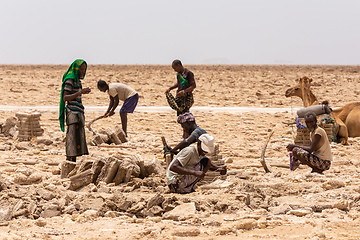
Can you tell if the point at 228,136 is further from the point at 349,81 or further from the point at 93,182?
the point at 349,81

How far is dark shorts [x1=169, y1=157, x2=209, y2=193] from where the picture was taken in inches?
221

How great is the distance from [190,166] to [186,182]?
25cm

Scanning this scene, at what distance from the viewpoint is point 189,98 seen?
870 cm

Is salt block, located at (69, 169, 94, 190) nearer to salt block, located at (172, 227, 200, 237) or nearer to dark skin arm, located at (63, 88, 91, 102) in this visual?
dark skin arm, located at (63, 88, 91, 102)

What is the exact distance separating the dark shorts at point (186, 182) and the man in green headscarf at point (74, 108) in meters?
2.00

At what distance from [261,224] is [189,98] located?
4.33 metres

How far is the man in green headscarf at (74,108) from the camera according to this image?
6.80 m

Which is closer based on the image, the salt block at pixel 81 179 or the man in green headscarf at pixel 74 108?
the salt block at pixel 81 179

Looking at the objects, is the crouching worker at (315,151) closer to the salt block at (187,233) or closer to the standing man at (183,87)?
the salt block at (187,233)

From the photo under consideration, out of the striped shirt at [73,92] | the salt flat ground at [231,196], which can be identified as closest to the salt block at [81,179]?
the salt flat ground at [231,196]

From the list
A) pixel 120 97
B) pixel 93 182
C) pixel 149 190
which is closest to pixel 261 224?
pixel 149 190

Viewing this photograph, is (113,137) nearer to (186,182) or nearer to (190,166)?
(186,182)

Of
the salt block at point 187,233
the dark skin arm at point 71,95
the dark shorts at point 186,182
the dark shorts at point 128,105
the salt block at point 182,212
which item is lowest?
the salt block at point 187,233

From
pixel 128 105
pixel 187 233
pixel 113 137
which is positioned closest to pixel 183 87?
pixel 128 105
